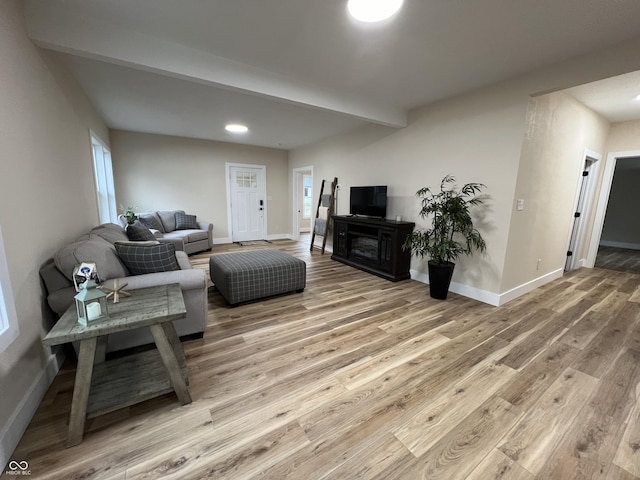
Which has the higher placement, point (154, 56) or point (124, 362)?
point (154, 56)

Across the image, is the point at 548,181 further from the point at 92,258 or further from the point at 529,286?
the point at 92,258

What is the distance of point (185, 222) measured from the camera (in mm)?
5453

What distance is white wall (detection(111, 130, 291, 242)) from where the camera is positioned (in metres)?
5.18

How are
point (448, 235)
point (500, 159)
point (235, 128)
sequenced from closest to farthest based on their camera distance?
point (500, 159)
point (448, 235)
point (235, 128)

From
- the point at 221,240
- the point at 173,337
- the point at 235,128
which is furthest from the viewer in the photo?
the point at 221,240

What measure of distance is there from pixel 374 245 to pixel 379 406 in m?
2.81

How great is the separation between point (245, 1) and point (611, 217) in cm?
967

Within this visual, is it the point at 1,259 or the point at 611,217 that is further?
the point at 611,217

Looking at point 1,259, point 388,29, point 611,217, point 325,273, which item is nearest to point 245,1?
point 388,29

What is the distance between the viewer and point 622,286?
145 inches

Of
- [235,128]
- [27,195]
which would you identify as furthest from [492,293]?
[235,128]

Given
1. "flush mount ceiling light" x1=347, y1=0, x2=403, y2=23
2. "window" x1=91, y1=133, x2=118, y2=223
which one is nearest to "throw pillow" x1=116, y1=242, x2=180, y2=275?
"flush mount ceiling light" x1=347, y1=0, x2=403, y2=23

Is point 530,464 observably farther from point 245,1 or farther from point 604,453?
point 245,1

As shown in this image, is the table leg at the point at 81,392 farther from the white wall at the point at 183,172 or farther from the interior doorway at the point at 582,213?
the interior doorway at the point at 582,213
